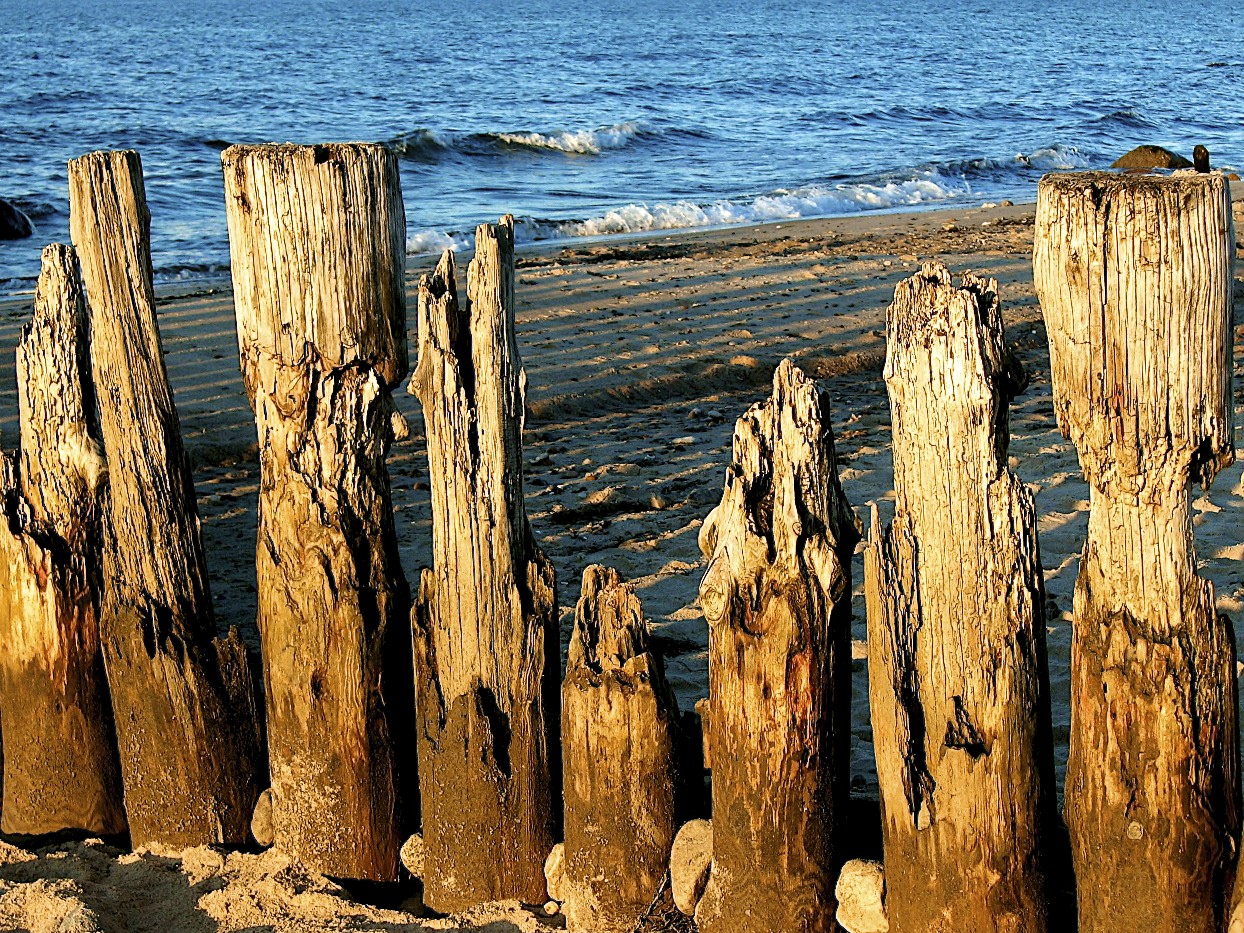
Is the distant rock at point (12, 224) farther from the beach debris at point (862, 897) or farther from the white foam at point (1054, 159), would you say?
the white foam at point (1054, 159)

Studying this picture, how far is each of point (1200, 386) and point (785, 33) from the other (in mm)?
56262

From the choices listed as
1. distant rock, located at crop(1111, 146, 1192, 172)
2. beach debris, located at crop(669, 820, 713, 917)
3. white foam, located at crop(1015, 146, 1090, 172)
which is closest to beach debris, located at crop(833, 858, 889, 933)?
beach debris, located at crop(669, 820, 713, 917)

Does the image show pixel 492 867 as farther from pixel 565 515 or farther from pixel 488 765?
pixel 565 515

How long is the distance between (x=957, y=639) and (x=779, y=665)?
14.9 inches

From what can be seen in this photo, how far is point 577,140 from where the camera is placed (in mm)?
26172

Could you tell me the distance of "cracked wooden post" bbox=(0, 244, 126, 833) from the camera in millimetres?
3412

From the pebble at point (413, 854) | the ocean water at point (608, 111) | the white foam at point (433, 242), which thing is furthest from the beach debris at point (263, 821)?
the white foam at point (433, 242)

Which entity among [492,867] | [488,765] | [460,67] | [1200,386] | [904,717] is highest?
[460,67]

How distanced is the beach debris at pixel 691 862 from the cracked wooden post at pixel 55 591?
5.45ft

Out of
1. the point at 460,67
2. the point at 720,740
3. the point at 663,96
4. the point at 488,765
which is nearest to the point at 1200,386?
the point at 720,740

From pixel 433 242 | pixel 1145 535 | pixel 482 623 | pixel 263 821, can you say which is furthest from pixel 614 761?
pixel 433 242

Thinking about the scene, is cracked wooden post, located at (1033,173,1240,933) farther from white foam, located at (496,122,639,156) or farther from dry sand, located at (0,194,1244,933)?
white foam, located at (496,122,639,156)

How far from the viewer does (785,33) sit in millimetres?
55375

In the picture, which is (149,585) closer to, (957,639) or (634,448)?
(957,639)
